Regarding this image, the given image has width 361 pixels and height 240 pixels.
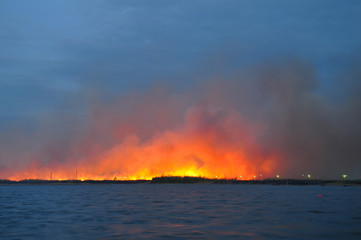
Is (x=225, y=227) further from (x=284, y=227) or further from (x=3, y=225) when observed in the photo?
(x=3, y=225)

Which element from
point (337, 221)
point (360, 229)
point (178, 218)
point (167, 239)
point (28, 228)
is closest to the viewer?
point (167, 239)

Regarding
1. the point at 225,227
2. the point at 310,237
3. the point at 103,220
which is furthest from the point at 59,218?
the point at 310,237

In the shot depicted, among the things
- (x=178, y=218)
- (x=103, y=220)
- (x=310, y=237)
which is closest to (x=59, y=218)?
(x=103, y=220)

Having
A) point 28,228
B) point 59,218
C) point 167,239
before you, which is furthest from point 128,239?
point 59,218

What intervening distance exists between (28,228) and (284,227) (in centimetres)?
3334

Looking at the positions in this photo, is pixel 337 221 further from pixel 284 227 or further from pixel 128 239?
pixel 128 239

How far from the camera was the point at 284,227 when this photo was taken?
51.8 m

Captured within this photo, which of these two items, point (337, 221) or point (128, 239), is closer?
point (128, 239)

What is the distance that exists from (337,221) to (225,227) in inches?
724

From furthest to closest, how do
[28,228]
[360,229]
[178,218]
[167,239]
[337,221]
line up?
[178,218], [337,221], [28,228], [360,229], [167,239]

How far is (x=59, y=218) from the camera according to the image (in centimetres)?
Result: 6438

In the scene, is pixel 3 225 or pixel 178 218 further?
pixel 178 218

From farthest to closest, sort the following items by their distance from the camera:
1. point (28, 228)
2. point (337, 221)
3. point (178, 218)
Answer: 1. point (178, 218)
2. point (337, 221)
3. point (28, 228)

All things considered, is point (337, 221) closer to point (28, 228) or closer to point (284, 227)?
point (284, 227)
